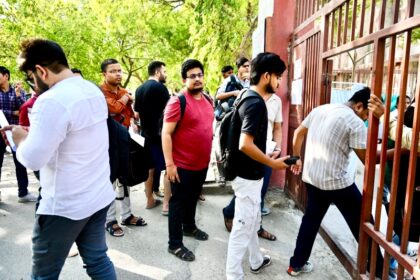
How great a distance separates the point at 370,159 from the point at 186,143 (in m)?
1.52

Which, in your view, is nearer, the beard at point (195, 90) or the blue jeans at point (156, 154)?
the beard at point (195, 90)

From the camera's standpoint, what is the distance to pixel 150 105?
418 centimetres

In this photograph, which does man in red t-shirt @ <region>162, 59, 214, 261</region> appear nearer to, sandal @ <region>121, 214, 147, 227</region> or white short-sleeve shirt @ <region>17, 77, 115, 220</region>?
sandal @ <region>121, 214, 147, 227</region>

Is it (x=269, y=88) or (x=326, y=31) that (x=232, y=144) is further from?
(x=326, y=31)

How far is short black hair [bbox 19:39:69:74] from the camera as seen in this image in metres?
1.81

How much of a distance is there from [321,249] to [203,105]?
1851 mm

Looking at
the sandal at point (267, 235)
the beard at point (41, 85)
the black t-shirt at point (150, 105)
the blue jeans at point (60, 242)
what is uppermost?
the beard at point (41, 85)

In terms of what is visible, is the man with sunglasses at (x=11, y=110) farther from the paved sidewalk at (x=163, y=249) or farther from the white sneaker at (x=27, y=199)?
the paved sidewalk at (x=163, y=249)

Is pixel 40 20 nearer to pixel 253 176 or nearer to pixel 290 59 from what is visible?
pixel 290 59

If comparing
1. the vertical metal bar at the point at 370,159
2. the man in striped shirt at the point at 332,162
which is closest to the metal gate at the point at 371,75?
the vertical metal bar at the point at 370,159

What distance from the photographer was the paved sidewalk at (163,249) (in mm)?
3029

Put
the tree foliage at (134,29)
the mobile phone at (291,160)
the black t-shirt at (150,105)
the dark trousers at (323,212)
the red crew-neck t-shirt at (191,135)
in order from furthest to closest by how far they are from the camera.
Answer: the tree foliage at (134,29) < the black t-shirt at (150,105) < the red crew-neck t-shirt at (191,135) < the dark trousers at (323,212) < the mobile phone at (291,160)

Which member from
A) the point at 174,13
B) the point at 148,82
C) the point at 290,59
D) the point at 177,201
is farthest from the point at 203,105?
the point at 174,13

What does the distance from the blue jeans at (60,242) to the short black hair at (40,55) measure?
799 millimetres
